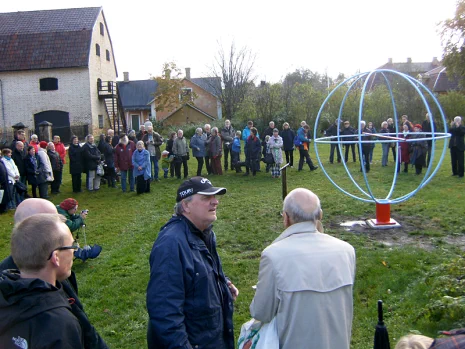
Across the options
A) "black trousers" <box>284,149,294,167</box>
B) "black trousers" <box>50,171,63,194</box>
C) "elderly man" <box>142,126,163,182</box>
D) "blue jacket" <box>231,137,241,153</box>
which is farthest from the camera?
"black trousers" <box>284,149,294,167</box>

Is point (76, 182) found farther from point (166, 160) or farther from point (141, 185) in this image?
point (166, 160)

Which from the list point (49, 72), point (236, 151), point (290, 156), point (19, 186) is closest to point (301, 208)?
point (19, 186)

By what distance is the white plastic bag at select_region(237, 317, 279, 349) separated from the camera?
2977 mm

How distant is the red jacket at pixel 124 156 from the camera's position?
1447cm

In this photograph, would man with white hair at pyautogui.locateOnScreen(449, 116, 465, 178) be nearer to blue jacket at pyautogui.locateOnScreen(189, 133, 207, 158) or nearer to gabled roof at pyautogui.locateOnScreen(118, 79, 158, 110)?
blue jacket at pyautogui.locateOnScreen(189, 133, 207, 158)

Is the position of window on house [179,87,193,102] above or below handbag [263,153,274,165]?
above

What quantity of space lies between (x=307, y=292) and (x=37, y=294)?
5.18ft

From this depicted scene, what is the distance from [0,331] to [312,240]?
6.16ft

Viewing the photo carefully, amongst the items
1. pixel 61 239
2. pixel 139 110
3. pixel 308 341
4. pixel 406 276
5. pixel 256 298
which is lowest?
pixel 406 276

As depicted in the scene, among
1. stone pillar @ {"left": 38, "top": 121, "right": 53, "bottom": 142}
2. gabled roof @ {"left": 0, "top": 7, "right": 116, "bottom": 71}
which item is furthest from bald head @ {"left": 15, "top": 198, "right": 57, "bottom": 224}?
gabled roof @ {"left": 0, "top": 7, "right": 116, "bottom": 71}

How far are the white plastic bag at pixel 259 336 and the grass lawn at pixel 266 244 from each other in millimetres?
2169

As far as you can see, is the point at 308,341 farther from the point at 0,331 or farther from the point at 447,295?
the point at 447,295

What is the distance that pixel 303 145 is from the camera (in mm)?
17594

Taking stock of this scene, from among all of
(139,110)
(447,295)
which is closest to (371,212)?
(447,295)
